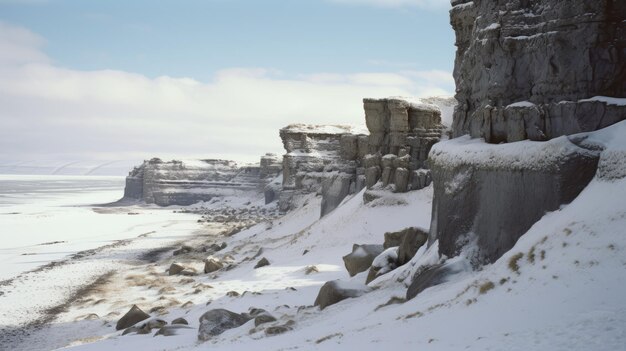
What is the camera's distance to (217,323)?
13992mm

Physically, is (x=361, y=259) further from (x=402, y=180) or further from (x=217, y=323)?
(x=402, y=180)

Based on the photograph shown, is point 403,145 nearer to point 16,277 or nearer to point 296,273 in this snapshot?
point 296,273

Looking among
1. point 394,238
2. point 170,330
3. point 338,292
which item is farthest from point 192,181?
point 338,292

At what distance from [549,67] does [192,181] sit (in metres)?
93.4

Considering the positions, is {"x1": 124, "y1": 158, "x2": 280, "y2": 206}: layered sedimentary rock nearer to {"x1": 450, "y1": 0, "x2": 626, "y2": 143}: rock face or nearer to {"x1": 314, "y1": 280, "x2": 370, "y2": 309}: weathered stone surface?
{"x1": 314, "y1": 280, "x2": 370, "y2": 309}: weathered stone surface

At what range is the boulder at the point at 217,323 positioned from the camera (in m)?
13.6

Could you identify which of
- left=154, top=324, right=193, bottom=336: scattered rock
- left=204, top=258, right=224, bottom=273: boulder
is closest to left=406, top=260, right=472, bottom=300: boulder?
left=154, top=324, right=193, bottom=336: scattered rock

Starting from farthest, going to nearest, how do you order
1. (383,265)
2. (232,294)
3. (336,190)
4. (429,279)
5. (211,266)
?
(336,190) < (211,266) < (232,294) < (383,265) < (429,279)

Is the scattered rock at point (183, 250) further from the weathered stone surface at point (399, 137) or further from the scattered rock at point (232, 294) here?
the scattered rock at point (232, 294)

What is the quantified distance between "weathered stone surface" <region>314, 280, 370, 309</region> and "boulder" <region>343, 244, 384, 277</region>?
4.25 metres

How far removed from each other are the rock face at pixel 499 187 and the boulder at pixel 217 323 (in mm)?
5524

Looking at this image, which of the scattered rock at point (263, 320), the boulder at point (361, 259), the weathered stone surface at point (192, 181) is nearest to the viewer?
the scattered rock at point (263, 320)

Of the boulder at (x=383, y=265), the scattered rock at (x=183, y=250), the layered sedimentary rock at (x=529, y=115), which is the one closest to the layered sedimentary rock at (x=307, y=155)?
the scattered rock at (x=183, y=250)

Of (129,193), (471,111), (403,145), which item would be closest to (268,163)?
(129,193)
